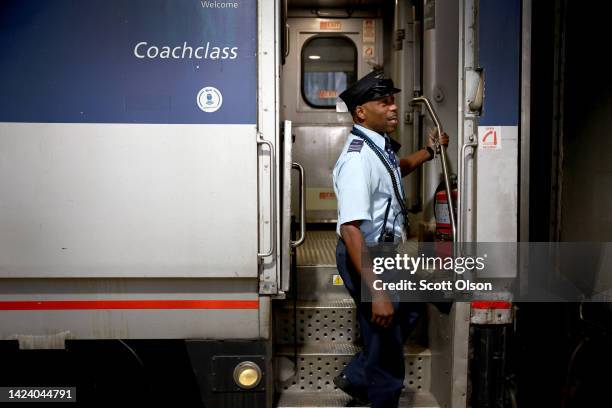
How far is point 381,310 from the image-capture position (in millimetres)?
2559

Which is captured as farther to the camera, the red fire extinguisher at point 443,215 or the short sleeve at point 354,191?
the red fire extinguisher at point 443,215

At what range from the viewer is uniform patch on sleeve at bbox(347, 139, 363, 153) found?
2.71 meters

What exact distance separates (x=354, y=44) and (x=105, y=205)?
148 inches

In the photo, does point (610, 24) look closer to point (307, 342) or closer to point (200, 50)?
point (200, 50)

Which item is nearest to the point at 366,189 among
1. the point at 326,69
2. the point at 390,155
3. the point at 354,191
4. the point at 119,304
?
the point at 354,191

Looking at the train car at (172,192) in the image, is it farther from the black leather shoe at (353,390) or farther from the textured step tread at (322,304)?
the textured step tread at (322,304)

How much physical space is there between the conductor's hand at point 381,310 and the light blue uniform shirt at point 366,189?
327 mm

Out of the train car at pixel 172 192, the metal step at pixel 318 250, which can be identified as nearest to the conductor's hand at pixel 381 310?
the train car at pixel 172 192

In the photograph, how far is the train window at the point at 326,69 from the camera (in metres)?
5.54

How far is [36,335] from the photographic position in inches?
107

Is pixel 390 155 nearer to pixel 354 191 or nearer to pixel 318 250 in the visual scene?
pixel 354 191

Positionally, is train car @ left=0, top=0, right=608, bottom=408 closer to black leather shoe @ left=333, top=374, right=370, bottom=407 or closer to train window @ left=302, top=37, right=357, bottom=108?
black leather shoe @ left=333, top=374, right=370, bottom=407

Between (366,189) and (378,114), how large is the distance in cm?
51

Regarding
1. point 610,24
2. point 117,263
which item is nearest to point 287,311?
point 117,263
